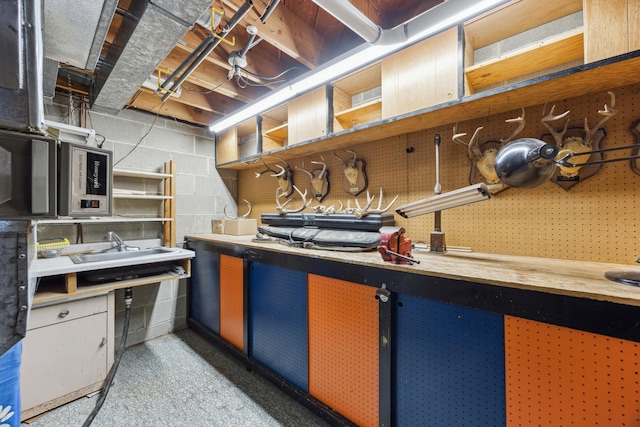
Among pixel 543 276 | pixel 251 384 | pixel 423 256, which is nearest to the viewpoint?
pixel 543 276

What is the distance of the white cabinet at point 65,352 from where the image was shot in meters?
1.64

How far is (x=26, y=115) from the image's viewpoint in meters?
0.55

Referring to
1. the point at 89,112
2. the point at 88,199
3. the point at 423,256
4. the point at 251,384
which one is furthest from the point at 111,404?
the point at 89,112

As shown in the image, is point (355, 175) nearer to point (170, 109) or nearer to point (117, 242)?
point (170, 109)

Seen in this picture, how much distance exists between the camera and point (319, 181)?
2.49 metres

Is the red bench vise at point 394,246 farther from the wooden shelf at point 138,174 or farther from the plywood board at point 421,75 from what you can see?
the wooden shelf at point 138,174

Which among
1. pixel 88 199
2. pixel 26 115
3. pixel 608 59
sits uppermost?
pixel 608 59

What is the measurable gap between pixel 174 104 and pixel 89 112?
73cm

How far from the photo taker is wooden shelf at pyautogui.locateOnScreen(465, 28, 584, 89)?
1.22 m

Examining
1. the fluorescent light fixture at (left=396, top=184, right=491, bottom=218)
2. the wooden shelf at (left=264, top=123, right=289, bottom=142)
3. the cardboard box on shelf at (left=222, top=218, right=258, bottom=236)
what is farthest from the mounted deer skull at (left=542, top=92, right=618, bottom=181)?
the cardboard box on shelf at (left=222, top=218, right=258, bottom=236)

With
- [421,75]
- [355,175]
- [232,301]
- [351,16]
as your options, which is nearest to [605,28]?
[421,75]

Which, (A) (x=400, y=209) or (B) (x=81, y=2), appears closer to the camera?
(B) (x=81, y=2)

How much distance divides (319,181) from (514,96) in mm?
1558

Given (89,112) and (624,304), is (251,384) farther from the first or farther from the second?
(89,112)
